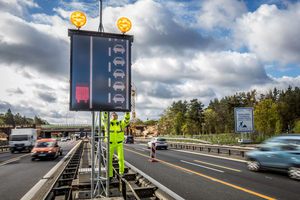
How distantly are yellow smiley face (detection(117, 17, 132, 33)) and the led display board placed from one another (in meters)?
0.14

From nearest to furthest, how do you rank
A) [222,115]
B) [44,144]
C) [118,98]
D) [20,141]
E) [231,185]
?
[118,98], [231,185], [44,144], [20,141], [222,115]

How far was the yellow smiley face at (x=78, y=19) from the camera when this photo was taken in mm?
4609

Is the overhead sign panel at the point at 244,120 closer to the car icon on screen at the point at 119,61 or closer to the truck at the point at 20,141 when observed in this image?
the car icon on screen at the point at 119,61

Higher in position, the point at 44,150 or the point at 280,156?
the point at 280,156

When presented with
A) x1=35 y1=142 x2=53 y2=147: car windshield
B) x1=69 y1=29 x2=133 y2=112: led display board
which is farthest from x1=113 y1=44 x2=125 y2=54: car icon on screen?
x1=35 y1=142 x2=53 y2=147: car windshield

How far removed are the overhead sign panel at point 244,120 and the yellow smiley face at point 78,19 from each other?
24173 mm

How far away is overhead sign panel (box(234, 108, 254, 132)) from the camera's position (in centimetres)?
2564

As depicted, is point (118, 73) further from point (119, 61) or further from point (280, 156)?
point (280, 156)

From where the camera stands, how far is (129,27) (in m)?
4.89

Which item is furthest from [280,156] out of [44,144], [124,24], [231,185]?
[44,144]

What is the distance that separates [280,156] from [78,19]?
350 inches

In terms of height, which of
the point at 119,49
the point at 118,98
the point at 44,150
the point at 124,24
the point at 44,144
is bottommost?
the point at 44,150

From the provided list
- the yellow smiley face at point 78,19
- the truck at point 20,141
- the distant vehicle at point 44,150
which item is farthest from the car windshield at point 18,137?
the yellow smiley face at point 78,19

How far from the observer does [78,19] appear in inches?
183
